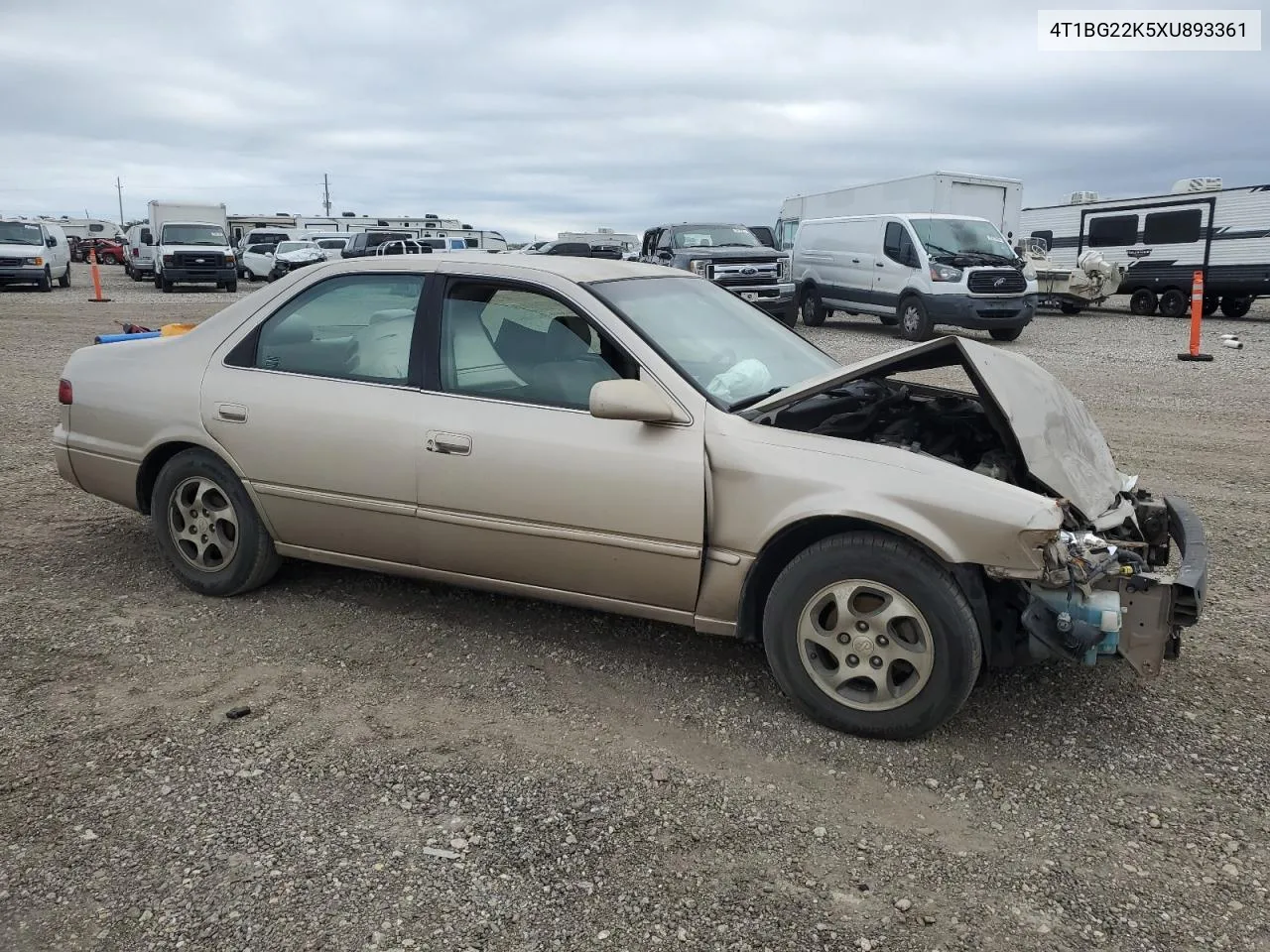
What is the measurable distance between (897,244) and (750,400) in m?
14.3

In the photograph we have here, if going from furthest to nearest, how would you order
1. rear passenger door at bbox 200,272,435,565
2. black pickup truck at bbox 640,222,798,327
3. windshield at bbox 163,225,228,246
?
Result: 1. windshield at bbox 163,225,228,246
2. black pickup truck at bbox 640,222,798,327
3. rear passenger door at bbox 200,272,435,565

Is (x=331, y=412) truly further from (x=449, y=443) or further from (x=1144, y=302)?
(x=1144, y=302)

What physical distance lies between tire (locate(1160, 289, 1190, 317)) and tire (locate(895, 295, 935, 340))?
337 inches

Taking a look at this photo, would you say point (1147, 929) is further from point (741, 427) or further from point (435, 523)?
point (435, 523)

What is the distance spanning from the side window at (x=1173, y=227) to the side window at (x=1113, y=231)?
32 cm

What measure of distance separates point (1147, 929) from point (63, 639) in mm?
3954

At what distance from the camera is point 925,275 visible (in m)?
16.2

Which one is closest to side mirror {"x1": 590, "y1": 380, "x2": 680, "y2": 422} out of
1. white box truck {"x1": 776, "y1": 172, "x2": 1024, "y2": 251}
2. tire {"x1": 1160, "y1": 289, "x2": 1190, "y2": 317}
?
white box truck {"x1": 776, "y1": 172, "x2": 1024, "y2": 251}

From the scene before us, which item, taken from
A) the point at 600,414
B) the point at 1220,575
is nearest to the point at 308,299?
the point at 600,414

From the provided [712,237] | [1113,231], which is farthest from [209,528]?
[1113,231]

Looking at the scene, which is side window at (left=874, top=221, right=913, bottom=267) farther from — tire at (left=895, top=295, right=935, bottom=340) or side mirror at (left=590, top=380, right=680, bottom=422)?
side mirror at (left=590, top=380, right=680, bottom=422)

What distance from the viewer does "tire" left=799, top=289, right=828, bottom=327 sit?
19.1 meters

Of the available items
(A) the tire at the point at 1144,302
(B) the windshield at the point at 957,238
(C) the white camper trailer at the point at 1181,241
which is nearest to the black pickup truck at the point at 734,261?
(B) the windshield at the point at 957,238

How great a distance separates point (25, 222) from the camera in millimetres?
25969
